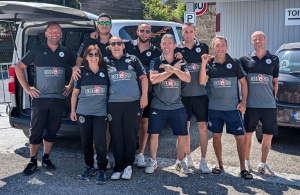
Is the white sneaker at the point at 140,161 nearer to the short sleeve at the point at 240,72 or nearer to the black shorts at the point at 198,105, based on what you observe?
the black shorts at the point at 198,105

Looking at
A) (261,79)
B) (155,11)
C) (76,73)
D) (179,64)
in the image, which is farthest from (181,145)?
(155,11)

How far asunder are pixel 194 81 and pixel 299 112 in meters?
1.78

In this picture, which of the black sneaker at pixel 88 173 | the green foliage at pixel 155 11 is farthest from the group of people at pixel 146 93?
the green foliage at pixel 155 11

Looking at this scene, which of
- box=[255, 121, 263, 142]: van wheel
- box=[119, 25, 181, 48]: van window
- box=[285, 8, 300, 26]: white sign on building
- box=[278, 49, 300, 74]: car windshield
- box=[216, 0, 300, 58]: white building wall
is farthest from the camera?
box=[216, 0, 300, 58]: white building wall

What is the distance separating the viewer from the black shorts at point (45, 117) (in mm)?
5367

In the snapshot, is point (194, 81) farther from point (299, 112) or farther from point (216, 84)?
point (299, 112)

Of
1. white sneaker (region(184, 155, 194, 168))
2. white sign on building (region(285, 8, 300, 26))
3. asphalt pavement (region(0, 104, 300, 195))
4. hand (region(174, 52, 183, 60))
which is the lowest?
asphalt pavement (region(0, 104, 300, 195))

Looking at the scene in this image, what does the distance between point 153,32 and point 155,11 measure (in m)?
14.9

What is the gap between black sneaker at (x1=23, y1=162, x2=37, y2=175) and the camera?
17.6 ft

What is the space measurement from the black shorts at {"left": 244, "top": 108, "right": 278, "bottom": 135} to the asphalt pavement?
577mm

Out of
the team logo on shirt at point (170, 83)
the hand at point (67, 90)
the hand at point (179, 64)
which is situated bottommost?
the hand at point (67, 90)

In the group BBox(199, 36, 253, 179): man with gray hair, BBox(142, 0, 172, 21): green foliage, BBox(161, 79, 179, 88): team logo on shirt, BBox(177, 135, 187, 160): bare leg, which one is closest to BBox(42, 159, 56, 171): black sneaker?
BBox(177, 135, 187, 160): bare leg

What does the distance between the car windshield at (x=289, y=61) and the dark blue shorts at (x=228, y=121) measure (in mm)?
1702

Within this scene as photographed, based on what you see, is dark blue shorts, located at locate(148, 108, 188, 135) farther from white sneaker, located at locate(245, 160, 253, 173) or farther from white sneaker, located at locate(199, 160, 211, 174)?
white sneaker, located at locate(245, 160, 253, 173)
